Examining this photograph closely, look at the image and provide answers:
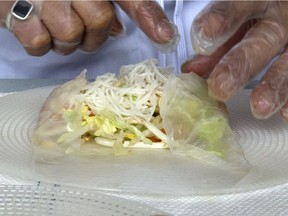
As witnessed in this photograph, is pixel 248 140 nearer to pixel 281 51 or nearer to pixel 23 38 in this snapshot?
pixel 281 51

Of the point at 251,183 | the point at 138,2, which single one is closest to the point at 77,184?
the point at 251,183

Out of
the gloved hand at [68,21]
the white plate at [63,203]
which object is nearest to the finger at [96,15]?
Result: the gloved hand at [68,21]

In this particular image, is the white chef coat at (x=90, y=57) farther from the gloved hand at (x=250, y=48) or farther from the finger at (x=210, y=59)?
the gloved hand at (x=250, y=48)

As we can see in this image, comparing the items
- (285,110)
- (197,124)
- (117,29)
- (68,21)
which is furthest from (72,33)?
(285,110)

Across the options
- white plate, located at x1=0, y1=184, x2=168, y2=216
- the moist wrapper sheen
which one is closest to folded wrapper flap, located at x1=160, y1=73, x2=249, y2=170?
the moist wrapper sheen

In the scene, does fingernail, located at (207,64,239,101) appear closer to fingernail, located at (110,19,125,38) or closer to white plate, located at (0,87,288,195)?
white plate, located at (0,87,288,195)

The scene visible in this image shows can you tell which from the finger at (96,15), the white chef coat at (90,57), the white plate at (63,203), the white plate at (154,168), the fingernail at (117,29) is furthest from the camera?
the white chef coat at (90,57)
